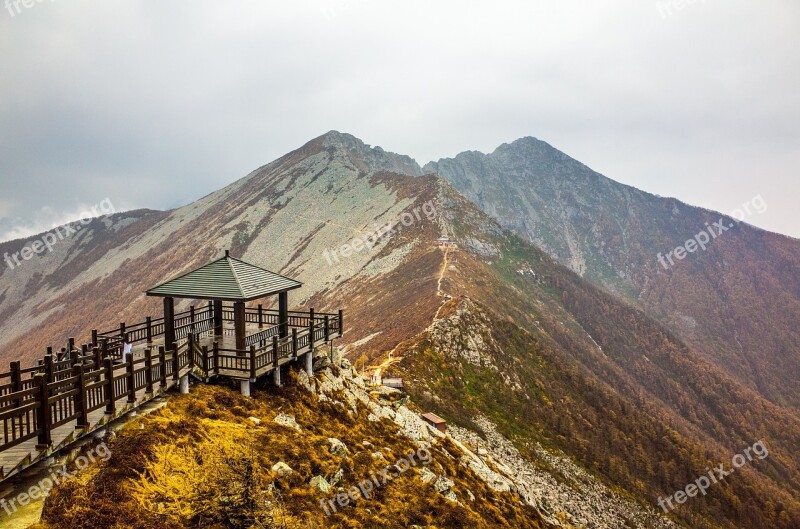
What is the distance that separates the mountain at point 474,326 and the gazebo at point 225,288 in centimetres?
1703

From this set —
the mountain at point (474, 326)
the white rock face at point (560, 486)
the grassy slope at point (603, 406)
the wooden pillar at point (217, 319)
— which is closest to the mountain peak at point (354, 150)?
the mountain at point (474, 326)

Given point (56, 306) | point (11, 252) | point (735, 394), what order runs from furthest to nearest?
point (11, 252) → point (56, 306) → point (735, 394)

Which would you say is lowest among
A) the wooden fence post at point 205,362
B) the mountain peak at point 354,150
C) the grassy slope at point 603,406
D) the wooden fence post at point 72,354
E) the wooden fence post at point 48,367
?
the grassy slope at point 603,406

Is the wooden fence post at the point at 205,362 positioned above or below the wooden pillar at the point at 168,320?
below

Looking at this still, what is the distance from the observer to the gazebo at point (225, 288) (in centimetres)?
1650

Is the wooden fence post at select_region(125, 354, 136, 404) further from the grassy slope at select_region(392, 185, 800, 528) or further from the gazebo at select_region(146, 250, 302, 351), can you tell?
the grassy slope at select_region(392, 185, 800, 528)

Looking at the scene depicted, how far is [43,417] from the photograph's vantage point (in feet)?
32.8

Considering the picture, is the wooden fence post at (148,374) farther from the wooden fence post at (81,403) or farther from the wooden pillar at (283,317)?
the wooden pillar at (283,317)

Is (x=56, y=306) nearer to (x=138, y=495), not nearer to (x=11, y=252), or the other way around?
(x=11, y=252)

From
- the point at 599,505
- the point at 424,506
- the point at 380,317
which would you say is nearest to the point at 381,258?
the point at 380,317

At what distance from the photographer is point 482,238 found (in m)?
94.6

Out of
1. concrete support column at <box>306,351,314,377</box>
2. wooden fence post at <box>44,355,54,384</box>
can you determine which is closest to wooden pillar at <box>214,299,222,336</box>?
concrete support column at <box>306,351,314,377</box>

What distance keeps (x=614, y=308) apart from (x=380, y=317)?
70706mm

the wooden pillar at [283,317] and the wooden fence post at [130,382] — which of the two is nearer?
the wooden fence post at [130,382]
